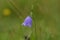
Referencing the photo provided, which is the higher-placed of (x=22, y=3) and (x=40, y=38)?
(x=22, y=3)

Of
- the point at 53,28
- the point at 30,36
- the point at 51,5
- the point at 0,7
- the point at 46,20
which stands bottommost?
the point at 30,36

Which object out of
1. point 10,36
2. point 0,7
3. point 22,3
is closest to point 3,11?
point 0,7

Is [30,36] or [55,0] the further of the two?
[55,0]

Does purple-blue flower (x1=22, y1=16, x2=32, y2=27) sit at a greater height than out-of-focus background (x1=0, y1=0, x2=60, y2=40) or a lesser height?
lesser

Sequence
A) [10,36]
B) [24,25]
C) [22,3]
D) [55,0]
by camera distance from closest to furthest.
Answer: [24,25], [10,36], [55,0], [22,3]

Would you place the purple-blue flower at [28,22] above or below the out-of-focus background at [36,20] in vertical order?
below

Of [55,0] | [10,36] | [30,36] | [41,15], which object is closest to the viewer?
[30,36]

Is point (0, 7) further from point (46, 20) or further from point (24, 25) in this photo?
point (24, 25)

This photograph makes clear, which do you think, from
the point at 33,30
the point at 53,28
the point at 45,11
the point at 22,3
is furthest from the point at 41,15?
the point at 33,30
